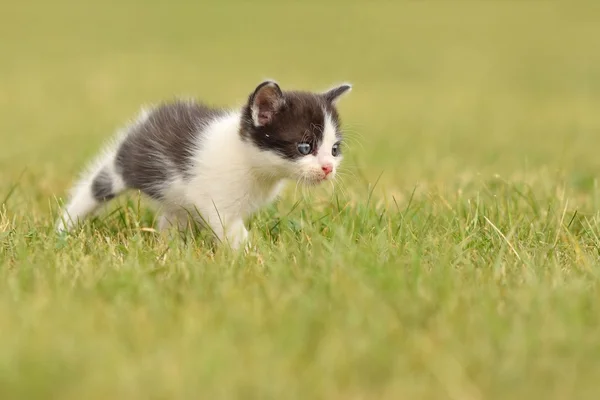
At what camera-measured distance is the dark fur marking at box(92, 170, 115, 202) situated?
550cm

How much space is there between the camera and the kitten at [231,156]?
15.7 ft

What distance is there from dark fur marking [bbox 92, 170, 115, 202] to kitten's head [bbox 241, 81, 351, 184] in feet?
3.65

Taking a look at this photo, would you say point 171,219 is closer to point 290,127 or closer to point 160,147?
point 160,147

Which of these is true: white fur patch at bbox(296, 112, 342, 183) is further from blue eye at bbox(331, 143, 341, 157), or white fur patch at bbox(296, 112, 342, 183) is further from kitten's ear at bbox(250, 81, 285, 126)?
kitten's ear at bbox(250, 81, 285, 126)

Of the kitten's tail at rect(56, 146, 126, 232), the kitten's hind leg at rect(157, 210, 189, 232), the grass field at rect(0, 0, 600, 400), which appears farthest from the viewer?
the kitten's tail at rect(56, 146, 126, 232)

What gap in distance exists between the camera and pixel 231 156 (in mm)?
4934

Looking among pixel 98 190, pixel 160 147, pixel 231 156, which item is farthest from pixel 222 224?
pixel 98 190

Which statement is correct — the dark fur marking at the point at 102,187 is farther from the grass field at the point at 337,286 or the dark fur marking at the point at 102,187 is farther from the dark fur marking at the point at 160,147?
the grass field at the point at 337,286

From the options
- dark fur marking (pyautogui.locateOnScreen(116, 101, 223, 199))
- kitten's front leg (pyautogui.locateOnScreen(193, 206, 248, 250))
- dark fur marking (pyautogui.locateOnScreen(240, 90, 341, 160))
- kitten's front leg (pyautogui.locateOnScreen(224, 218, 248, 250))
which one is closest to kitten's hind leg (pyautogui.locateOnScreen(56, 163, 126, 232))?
dark fur marking (pyautogui.locateOnScreen(116, 101, 223, 199))

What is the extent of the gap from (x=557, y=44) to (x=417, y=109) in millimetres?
9929

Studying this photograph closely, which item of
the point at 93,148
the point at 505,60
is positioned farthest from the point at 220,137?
the point at 505,60

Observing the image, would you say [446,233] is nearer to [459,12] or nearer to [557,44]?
[557,44]

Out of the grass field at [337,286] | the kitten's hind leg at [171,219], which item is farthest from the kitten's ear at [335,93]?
the kitten's hind leg at [171,219]

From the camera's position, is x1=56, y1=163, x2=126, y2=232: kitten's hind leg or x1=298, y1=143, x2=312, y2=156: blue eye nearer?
x1=298, y1=143, x2=312, y2=156: blue eye
